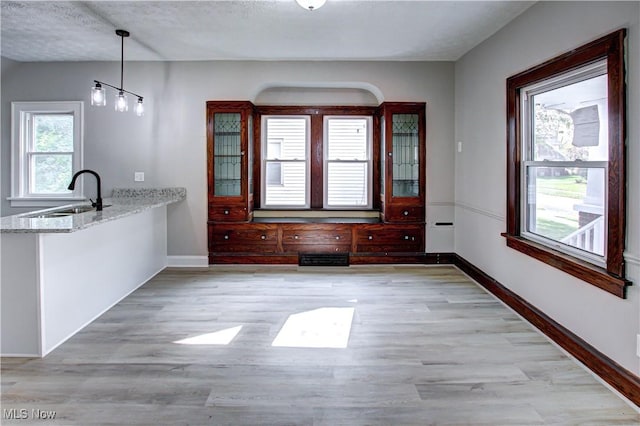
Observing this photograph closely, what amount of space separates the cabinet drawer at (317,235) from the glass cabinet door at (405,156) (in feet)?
2.63

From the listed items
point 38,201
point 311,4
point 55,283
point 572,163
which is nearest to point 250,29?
point 311,4

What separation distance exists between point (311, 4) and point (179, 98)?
A: 2724mm

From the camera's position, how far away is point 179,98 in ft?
18.6

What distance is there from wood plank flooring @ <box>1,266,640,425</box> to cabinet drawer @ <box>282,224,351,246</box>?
153cm

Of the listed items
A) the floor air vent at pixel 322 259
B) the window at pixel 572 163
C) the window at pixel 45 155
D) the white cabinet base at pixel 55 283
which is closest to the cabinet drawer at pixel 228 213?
the floor air vent at pixel 322 259

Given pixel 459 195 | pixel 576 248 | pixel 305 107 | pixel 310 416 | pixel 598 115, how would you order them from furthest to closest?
pixel 305 107, pixel 459 195, pixel 576 248, pixel 598 115, pixel 310 416

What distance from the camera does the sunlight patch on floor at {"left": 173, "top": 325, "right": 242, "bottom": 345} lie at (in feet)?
10.6

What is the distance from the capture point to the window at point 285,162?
20.1 ft

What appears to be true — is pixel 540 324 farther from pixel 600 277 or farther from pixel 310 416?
pixel 310 416

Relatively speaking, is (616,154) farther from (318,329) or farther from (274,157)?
(274,157)

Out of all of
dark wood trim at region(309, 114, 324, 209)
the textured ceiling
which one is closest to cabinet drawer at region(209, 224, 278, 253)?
dark wood trim at region(309, 114, 324, 209)

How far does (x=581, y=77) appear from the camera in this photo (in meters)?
3.08

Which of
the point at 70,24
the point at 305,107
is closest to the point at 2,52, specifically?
the point at 70,24

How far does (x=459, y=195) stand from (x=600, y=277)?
116 inches
